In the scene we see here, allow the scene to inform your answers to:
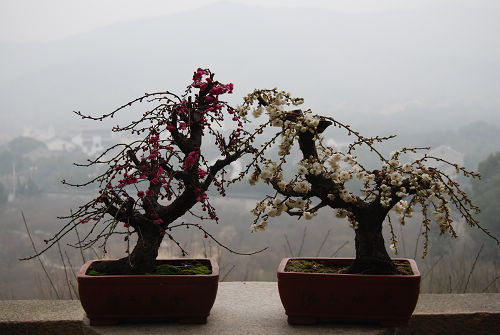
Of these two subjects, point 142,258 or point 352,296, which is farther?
point 142,258

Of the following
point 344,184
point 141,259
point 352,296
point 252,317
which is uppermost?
point 344,184

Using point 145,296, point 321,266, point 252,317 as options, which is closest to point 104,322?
point 145,296

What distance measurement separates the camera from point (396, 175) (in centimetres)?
197

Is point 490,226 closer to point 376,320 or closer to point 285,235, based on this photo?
point 285,235

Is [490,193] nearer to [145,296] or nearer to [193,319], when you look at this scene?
[193,319]

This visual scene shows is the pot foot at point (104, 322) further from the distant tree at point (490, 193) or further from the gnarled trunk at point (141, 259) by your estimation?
the distant tree at point (490, 193)

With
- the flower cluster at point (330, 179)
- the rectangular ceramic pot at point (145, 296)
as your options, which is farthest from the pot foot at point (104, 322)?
the flower cluster at point (330, 179)

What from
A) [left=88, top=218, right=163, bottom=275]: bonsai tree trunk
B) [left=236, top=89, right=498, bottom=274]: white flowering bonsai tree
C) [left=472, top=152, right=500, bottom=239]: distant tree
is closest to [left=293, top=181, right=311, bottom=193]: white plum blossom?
[left=236, top=89, right=498, bottom=274]: white flowering bonsai tree

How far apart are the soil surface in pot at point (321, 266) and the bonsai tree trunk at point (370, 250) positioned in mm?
57

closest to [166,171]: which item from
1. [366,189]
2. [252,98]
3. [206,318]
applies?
[252,98]

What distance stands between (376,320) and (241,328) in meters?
0.51

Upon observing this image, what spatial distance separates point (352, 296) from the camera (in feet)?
6.40

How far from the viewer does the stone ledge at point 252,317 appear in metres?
1.98

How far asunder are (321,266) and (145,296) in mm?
710
